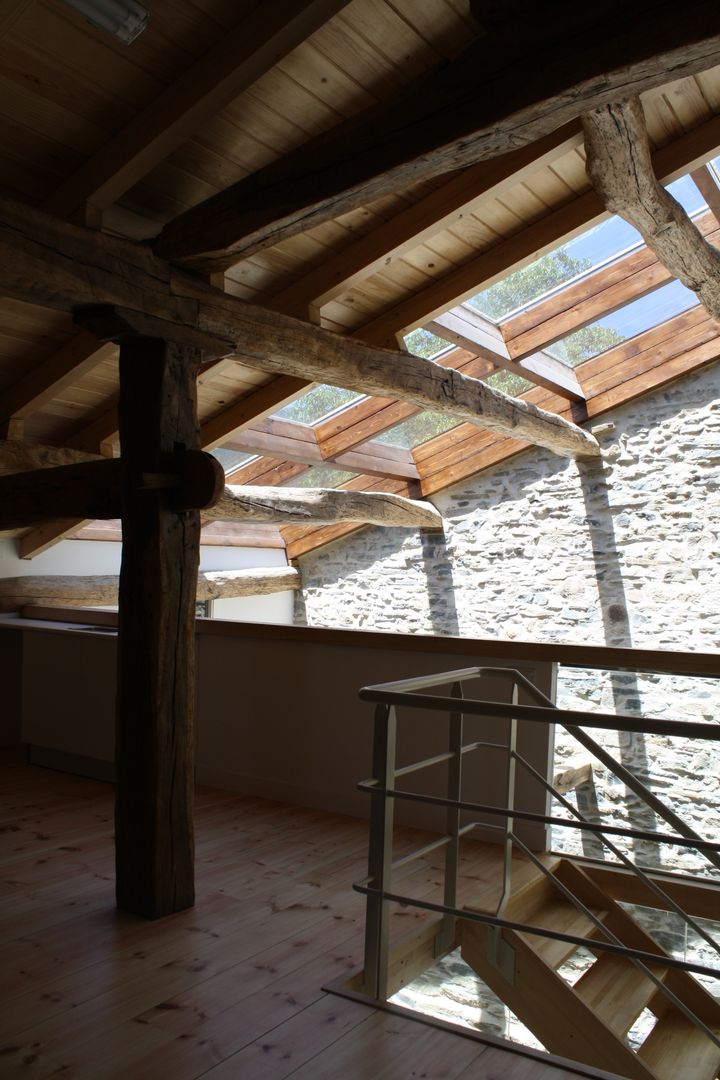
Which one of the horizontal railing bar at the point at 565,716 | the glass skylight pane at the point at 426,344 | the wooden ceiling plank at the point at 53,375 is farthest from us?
the glass skylight pane at the point at 426,344

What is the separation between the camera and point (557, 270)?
5566 millimetres

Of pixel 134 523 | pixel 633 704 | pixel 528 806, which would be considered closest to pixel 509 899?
pixel 528 806

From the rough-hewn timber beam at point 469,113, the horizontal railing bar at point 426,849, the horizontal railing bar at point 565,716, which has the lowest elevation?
the horizontal railing bar at point 426,849

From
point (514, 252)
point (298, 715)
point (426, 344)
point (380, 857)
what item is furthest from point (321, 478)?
point (380, 857)

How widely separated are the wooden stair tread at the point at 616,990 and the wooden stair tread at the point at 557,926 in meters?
0.16

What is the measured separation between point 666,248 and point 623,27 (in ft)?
6.88

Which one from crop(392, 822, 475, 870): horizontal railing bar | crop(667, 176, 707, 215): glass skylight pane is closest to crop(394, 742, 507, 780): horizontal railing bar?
crop(392, 822, 475, 870): horizontal railing bar

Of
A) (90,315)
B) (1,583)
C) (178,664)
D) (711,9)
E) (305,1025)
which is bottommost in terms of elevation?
(305,1025)

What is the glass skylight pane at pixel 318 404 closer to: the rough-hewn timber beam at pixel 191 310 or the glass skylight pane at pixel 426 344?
the glass skylight pane at pixel 426 344

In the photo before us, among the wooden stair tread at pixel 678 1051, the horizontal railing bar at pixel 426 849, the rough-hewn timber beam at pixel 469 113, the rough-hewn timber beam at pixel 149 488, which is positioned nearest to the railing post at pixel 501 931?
the horizontal railing bar at pixel 426 849

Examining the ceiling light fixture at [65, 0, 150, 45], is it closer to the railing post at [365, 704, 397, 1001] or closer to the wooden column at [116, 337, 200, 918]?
the wooden column at [116, 337, 200, 918]

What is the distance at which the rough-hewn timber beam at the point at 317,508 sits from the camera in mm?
5789

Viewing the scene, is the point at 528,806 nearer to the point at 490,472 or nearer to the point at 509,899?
the point at 509,899

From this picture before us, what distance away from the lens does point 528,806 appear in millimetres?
3592
